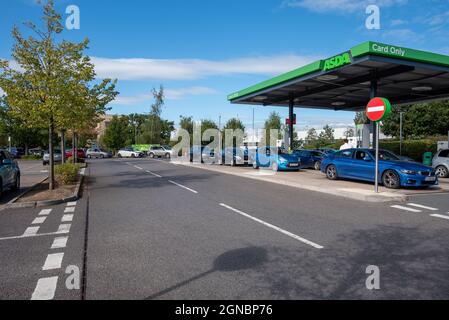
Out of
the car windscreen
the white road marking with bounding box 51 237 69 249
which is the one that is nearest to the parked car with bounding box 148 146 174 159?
the car windscreen

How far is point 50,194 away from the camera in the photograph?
35.9 ft

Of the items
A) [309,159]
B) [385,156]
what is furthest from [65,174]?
[309,159]

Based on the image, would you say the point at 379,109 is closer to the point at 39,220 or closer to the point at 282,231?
the point at 282,231

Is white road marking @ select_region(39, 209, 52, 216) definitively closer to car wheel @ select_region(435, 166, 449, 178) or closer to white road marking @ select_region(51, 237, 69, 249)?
white road marking @ select_region(51, 237, 69, 249)

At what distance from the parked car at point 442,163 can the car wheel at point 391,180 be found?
19.2 ft

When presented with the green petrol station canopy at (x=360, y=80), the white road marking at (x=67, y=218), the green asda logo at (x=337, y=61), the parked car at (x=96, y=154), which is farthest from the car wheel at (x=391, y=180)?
the parked car at (x=96, y=154)

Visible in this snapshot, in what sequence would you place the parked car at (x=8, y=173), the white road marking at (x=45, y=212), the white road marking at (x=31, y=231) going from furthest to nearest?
the parked car at (x=8, y=173), the white road marking at (x=45, y=212), the white road marking at (x=31, y=231)

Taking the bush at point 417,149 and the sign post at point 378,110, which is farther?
the bush at point 417,149

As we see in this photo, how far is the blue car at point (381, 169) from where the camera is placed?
11.9 meters

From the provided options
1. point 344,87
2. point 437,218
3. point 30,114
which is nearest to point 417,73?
point 344,87

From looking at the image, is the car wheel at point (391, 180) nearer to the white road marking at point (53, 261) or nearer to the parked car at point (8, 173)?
the white road marking at point (53, 261)

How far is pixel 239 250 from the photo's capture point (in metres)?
5.36

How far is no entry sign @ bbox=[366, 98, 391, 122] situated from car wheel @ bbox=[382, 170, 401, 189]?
2.41 metres

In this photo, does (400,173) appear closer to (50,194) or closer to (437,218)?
(437,218)
